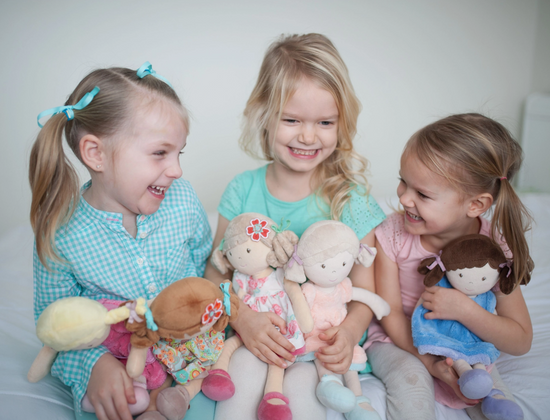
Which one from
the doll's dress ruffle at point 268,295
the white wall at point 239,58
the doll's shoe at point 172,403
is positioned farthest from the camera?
the white wall at point 239,58

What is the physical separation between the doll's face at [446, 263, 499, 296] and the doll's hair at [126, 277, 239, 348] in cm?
65

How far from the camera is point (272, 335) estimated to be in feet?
3.65

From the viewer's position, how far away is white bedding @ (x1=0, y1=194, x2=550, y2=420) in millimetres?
1004

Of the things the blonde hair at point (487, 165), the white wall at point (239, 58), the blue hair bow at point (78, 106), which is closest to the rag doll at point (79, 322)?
the blue hair bow at point (78, 106)

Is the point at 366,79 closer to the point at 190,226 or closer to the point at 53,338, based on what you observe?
the point at 190,226

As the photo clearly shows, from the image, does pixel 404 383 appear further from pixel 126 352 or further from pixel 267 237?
pixel 126 352

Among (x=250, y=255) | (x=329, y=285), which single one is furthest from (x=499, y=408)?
(x=250, y=255)

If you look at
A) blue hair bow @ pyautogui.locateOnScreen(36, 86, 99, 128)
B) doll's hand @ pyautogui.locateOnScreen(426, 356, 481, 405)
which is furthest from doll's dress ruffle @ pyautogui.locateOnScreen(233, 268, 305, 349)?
blue hair bow @ pyautogui.locateOnScreen(36, 86, 99, 128)

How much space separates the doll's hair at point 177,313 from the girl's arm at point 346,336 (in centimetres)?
35

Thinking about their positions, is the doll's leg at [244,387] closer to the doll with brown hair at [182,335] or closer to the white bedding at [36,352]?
the doll with brown hair at [182,335]

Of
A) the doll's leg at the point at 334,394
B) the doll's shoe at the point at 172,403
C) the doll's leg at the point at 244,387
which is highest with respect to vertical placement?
the doll's shoe at the point at 172,403

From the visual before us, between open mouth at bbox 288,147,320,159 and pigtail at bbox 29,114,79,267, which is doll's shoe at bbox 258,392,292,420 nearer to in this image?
pigtail at bbox 29,114,79,267

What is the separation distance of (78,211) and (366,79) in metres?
2.01

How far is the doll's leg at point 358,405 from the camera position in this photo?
39.3 inches
